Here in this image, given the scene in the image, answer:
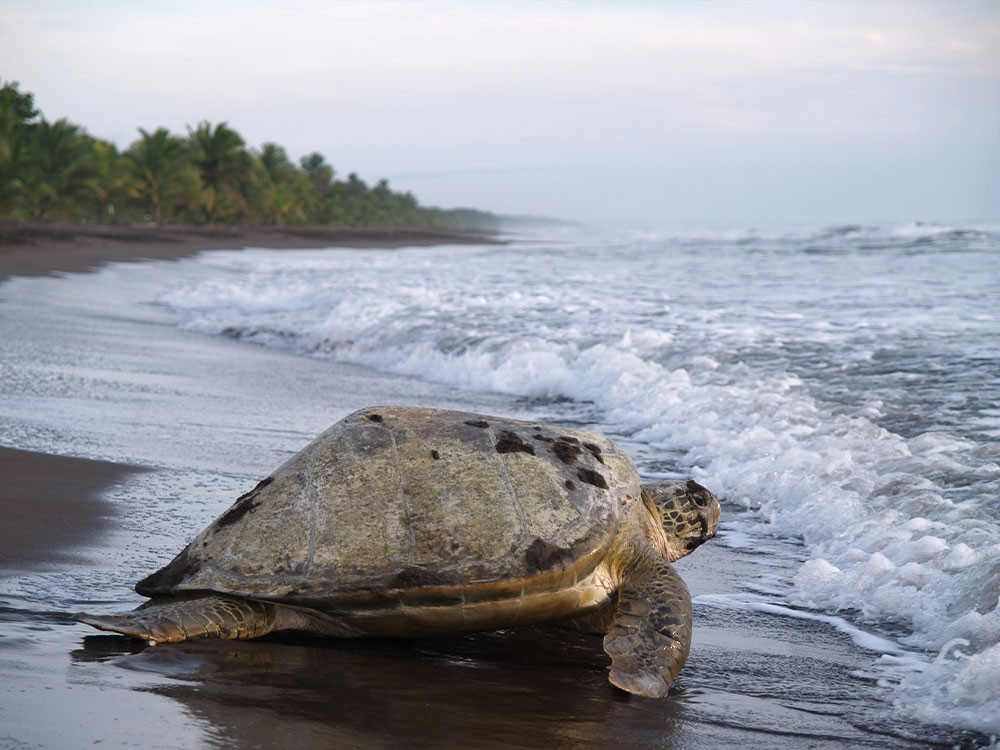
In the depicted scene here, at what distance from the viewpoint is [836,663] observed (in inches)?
119

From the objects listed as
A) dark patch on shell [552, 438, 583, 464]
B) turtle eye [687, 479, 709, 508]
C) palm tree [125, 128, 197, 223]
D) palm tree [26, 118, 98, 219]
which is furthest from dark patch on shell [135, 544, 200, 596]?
palm tree [125, 128, 197, 223]

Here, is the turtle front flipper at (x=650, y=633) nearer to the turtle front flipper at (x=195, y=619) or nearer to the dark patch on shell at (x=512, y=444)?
the dark patch on shell at (x=512, y=444)

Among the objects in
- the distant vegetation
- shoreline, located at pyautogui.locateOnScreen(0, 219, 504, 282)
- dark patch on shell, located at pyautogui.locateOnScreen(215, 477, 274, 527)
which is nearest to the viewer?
dark patch on shell, located at pyautogui.locateOnScreen(215, 477, 274, 527)

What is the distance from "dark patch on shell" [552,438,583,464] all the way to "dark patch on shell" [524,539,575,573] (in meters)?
0.40

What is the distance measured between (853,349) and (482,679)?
22.4ft

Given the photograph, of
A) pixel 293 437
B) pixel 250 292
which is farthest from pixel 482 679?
pixel 250 292

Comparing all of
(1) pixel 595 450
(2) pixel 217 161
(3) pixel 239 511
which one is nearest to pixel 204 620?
(3) pixel 239 511

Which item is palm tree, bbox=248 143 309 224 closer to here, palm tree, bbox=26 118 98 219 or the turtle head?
palm tree, bbox=26 118 98 219

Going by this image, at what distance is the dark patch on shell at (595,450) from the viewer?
342cm

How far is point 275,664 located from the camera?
272 cm

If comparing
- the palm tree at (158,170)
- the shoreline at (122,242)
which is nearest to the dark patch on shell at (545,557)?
the shoreline at (122,242)

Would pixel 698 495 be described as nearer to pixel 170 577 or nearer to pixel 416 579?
pixel 416 579

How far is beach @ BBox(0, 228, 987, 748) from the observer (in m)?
2.27

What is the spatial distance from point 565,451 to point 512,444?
0.21m
